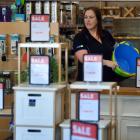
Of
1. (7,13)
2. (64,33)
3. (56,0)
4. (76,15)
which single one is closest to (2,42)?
(7,13)

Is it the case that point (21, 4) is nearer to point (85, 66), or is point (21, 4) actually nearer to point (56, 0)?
point (56, 0)

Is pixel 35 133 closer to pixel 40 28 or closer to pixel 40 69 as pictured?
pixel 40 69

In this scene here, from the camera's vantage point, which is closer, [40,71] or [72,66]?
[40,71]

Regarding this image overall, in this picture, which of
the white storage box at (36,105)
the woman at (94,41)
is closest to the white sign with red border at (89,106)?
the white storage box at (36,105)

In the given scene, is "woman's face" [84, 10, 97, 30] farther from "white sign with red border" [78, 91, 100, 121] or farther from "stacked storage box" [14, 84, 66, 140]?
"white sign with red border" [78, 91, 100, 121]

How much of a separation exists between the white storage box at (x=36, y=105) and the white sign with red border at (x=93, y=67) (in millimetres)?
261

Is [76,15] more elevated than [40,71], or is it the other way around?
[76,15]

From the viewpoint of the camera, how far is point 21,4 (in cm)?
564

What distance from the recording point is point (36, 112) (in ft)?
11.9

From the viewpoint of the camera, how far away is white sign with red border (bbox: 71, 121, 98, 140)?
291cm

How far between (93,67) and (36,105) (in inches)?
21.3

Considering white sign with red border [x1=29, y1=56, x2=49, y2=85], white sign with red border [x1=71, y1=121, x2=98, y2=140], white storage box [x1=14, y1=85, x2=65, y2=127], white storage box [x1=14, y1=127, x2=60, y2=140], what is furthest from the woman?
white sign with red border [x1=71, y1=121, x2=98, y2=140]

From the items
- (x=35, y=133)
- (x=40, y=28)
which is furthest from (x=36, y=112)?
(x=40, y=28)

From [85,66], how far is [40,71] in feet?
1.18
